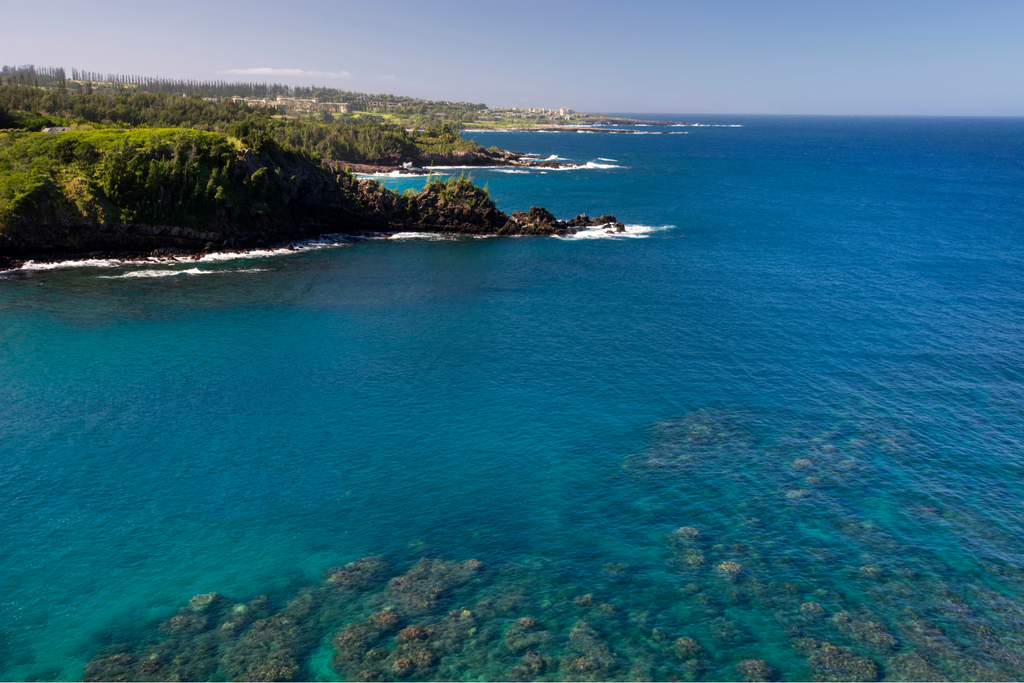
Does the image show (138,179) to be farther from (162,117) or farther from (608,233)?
(608,233)

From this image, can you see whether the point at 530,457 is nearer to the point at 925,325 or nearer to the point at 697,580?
the point at 697,580

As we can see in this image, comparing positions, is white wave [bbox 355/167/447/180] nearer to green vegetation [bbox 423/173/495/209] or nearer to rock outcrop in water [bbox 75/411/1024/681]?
green vegetation [bbox 423/173/495/209]

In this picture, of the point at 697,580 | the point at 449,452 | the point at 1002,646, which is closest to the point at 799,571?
Answer: the point at 697,580

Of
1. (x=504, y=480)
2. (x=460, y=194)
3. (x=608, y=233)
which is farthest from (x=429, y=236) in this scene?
(x=504, y=480)

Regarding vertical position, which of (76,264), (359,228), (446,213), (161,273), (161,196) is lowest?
Answer: (161,273)

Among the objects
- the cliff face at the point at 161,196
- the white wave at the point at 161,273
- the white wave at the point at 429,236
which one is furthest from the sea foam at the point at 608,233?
the white wave at the point at 161,273

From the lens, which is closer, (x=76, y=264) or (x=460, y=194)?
(x=76, y=264)
